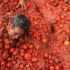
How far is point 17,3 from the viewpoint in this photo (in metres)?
4.54

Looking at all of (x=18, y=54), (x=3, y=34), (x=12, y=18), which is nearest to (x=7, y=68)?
(x=18, y=54)

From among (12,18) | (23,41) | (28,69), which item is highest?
(12,18)

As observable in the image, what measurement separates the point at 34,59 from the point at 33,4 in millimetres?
1173

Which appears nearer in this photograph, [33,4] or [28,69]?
[28,69]

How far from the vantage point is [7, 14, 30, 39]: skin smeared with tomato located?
150 inches

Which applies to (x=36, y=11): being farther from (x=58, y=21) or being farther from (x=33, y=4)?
(x=58, y=21)

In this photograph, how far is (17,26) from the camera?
Result: 3.81m

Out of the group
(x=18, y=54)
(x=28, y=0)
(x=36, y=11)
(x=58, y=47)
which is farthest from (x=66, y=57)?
(x=28, y=0)

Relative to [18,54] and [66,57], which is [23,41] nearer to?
[18,54]

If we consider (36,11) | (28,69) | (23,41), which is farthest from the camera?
(36,11)

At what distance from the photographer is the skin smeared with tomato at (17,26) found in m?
3.82

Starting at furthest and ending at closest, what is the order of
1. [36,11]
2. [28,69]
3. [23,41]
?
[36,11], [23,41], [28,69]

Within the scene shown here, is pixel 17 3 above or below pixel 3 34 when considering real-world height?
above

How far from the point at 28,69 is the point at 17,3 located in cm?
139
